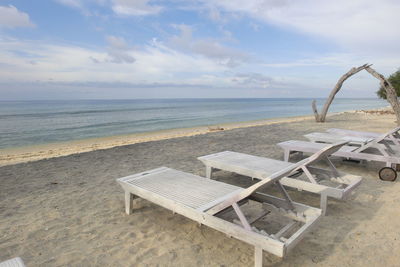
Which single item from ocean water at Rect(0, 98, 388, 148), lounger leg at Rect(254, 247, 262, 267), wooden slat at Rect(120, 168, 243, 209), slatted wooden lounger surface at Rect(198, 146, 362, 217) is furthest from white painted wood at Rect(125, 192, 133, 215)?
ocean water at Rect(0, 98, 388, 148)

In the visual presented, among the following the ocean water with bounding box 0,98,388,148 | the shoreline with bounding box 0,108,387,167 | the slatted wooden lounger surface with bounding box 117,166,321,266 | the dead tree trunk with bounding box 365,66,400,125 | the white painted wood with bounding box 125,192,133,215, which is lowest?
the ocean water with bounding box 0,98,388,148

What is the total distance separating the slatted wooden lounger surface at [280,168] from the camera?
3480 millimetres

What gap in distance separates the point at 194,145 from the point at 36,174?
485 centimetres

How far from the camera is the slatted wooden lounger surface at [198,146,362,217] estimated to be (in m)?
3.48

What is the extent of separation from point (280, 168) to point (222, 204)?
2.03 metres

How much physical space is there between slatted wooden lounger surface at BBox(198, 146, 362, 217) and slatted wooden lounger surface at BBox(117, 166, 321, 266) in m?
0.66

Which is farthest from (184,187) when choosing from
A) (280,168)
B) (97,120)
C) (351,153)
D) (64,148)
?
(97,120)

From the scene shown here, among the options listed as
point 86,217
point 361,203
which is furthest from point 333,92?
point 86,217

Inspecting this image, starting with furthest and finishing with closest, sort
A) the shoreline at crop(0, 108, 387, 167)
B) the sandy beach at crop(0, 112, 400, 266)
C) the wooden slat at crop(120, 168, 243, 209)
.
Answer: the shoreline at crop(0, 108, 387, 167)
the wooden slat at crop(120, 168, 243, 209)
the sandy beach at crop(0, 112, 400, 266)

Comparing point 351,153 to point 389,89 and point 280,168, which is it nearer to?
point 280,168

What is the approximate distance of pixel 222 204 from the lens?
2543 millimetres

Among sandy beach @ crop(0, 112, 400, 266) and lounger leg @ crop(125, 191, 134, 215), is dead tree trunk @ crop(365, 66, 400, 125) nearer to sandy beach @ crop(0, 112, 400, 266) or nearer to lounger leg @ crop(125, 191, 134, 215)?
sandy beach @ crop(0, 112, 400, 266)

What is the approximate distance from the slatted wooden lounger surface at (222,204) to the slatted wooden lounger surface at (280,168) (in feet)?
2.17

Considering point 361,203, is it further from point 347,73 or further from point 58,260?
point 347,73
